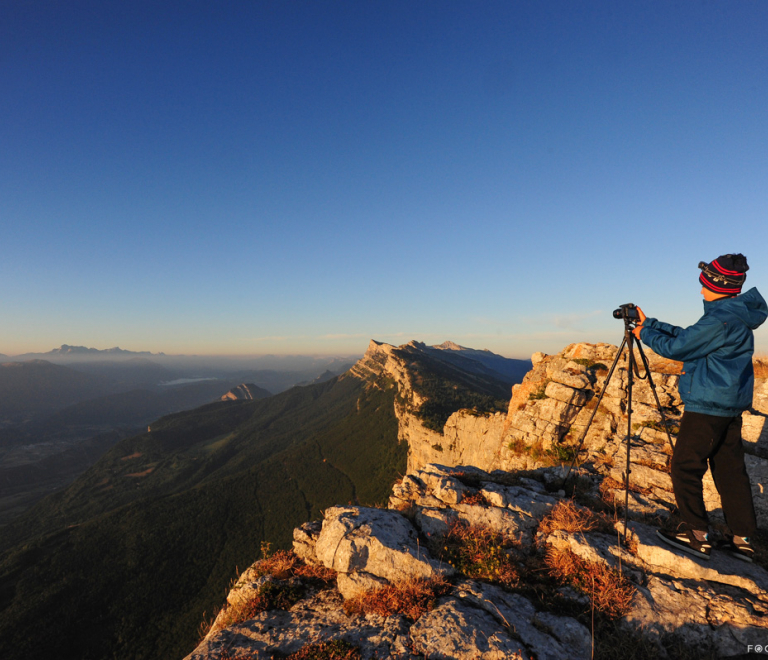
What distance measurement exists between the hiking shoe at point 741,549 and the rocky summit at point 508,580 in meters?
0.15

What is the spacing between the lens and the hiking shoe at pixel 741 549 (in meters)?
5.91

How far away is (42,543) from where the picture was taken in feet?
310

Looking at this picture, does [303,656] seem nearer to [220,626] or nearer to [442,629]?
[442,629]

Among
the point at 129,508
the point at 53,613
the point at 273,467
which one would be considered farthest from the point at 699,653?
the point at 129,508

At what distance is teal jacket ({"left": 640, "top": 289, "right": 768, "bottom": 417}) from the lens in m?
5.99

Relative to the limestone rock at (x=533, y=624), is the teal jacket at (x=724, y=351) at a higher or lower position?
higher

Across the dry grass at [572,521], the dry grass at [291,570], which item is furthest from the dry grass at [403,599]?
the dry grass at [572,521]

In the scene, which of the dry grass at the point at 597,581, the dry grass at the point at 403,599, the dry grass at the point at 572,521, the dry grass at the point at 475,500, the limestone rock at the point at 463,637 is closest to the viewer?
the limestone rock at the point at 463,637

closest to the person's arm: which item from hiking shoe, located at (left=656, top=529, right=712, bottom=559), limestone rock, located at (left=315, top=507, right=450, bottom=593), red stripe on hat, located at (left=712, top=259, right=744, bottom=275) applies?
red stripe on hat, located at (left=712, top=259, right=744, bottom=275)

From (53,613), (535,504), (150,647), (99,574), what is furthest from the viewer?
(99,574)

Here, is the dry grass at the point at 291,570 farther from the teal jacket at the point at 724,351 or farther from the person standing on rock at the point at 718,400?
the teal jacket at the point at 724,351

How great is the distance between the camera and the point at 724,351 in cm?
610

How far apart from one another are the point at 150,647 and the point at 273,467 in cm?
5879

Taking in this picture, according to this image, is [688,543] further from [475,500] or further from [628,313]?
[628,313]
